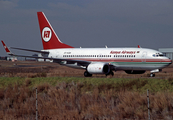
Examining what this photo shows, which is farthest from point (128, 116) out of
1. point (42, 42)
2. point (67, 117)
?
point (42, 42)

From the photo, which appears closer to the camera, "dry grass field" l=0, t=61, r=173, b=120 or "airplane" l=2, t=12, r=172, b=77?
"dry grass field" l=0, t=61, r=173, b=120

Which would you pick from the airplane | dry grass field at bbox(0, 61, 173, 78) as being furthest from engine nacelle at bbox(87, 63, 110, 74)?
dry grass field at bbox(0, 61, 173, 78)

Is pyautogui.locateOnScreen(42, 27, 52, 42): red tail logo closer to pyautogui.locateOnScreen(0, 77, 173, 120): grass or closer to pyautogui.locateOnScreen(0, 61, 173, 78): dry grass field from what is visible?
pyautogui.locateOnScreen(0, 61, 173, 78): dry grass field

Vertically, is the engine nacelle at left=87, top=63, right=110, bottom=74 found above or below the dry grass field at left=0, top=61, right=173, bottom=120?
above

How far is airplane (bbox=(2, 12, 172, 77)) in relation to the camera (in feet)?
105

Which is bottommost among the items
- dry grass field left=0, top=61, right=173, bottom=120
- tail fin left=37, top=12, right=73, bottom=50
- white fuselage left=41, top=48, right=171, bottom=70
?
dry grass field left=0, top=61, right=173, bottom=120

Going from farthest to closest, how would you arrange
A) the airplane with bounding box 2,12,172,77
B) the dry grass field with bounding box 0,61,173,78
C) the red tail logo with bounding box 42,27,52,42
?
the red tail logo with bounding box 42,27,52,42, the dry grass field with bounding box 0,61,173,78, the airplane with bounding box 2,12,172,77

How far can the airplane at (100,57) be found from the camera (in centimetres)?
3200

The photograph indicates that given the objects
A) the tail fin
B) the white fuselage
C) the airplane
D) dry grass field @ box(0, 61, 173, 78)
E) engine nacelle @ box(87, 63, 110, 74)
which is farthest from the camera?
the tail fin

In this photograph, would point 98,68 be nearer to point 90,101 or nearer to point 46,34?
point 46,34

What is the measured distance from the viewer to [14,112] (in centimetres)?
1730

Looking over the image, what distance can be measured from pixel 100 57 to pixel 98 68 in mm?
2677

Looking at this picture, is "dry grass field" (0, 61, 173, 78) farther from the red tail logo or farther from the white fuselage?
the red tail logo

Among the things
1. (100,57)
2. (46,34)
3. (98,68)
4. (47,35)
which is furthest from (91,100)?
(46,34)
